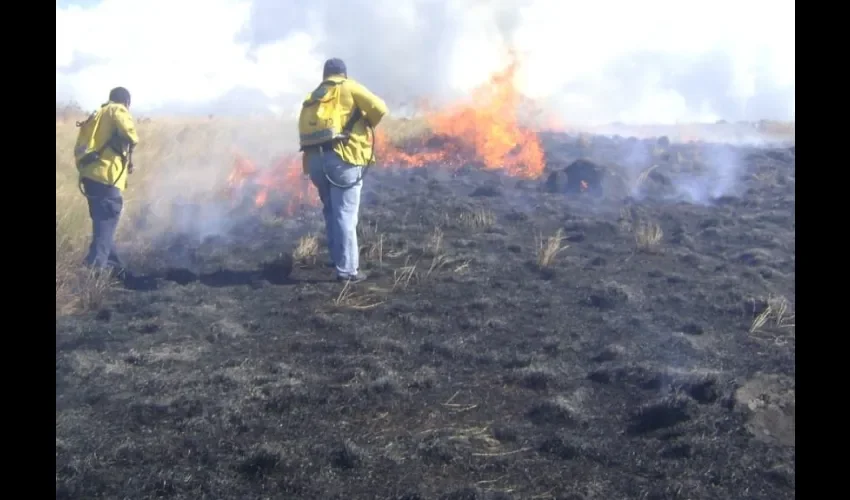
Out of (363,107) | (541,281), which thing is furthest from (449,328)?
(363,107)

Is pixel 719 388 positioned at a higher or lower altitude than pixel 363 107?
lower

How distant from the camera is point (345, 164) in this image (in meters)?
6.63

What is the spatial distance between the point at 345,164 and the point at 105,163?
238 centimetres

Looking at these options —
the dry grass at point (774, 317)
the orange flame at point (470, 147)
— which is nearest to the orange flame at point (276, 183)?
the orange flame at point (470, 147)

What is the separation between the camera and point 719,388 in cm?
441

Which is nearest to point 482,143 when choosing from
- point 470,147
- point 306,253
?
point 470,147

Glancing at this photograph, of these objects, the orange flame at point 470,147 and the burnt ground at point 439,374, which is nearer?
the burnt ground at point 439,374

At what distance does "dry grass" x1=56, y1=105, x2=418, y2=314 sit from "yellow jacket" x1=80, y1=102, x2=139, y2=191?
86 centimetres

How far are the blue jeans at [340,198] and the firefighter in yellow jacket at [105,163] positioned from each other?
1.82 metres

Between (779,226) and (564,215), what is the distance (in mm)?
3177

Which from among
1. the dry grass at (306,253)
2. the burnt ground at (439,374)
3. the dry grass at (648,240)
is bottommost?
the burnt ground at (439,374)

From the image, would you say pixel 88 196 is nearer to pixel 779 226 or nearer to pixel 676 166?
pixel 779 226

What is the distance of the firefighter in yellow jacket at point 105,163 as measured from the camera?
680 centimetres

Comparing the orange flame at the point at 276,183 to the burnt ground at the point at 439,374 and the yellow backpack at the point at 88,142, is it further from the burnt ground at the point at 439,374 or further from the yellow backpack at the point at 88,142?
the yellow backpack at the point at 88,142
